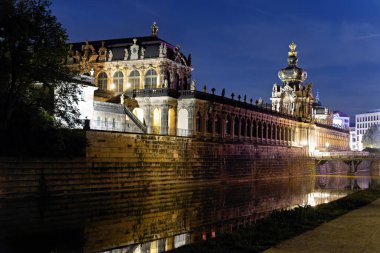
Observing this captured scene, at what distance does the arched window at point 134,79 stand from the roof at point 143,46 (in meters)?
2.72

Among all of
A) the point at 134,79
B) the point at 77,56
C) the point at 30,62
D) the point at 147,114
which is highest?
the point at 77,56

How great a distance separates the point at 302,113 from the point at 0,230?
9664 cm

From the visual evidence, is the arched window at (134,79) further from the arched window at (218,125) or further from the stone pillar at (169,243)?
the stone pillar at (169,243)

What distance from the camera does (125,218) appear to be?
117 feet

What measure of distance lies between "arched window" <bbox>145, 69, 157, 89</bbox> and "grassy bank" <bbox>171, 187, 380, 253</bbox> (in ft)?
153

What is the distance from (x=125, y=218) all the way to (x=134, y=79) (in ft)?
138

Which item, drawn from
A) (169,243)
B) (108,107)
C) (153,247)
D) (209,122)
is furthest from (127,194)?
(209,122)

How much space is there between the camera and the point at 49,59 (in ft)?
139

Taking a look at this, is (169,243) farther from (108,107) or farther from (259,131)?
(259,131)

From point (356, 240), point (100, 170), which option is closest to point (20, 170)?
point (100, 170)

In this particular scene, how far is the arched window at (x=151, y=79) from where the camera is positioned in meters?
73.8

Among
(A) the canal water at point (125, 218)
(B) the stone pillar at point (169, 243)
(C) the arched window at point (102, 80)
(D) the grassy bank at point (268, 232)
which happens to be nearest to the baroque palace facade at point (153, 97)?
(C) the arched window at point (102, 80)

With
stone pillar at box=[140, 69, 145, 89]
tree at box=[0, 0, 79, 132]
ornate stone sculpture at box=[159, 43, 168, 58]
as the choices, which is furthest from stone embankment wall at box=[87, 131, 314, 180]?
ornate stone sculpture at box=[159, 43, 168, 58]

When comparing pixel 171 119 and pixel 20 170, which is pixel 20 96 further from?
pixel 171 119
